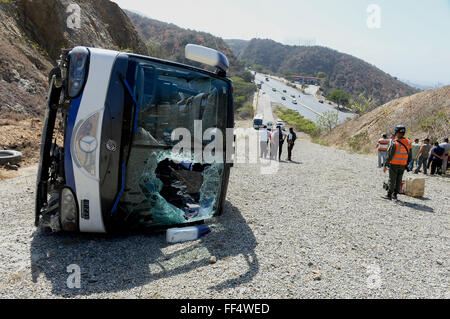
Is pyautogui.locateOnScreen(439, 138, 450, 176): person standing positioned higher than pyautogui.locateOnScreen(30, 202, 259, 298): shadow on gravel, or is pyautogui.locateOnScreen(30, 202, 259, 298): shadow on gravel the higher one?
pyautogui.locateOnScreen(439, 138, 450, 176): person standing

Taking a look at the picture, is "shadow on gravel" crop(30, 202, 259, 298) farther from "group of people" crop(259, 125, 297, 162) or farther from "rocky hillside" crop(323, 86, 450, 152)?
"rocky hillside" crop(323, 86, 450, 152)

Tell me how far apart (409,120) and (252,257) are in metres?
23.1

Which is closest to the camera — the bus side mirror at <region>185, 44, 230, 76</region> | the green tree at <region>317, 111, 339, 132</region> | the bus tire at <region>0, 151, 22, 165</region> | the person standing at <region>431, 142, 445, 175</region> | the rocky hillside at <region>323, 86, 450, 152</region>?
the bus side mirror at <region>185, 44, 230, 76</region>

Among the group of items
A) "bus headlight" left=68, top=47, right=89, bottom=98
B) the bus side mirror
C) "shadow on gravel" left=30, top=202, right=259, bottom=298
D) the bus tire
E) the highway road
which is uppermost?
the highway road

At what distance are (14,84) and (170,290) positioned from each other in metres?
15.8

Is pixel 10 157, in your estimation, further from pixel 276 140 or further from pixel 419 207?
pixel 419 207

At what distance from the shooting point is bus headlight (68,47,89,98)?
12.7 ft

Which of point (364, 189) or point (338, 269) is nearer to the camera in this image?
point (338, 269)

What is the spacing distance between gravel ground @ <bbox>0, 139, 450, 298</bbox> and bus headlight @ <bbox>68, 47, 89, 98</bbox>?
189cm

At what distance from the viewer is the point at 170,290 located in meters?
3.27

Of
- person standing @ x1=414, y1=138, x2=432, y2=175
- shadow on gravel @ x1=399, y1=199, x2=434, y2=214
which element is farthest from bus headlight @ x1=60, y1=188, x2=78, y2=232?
person standing @ x1=414, y1=138, x2=432, y2=175
